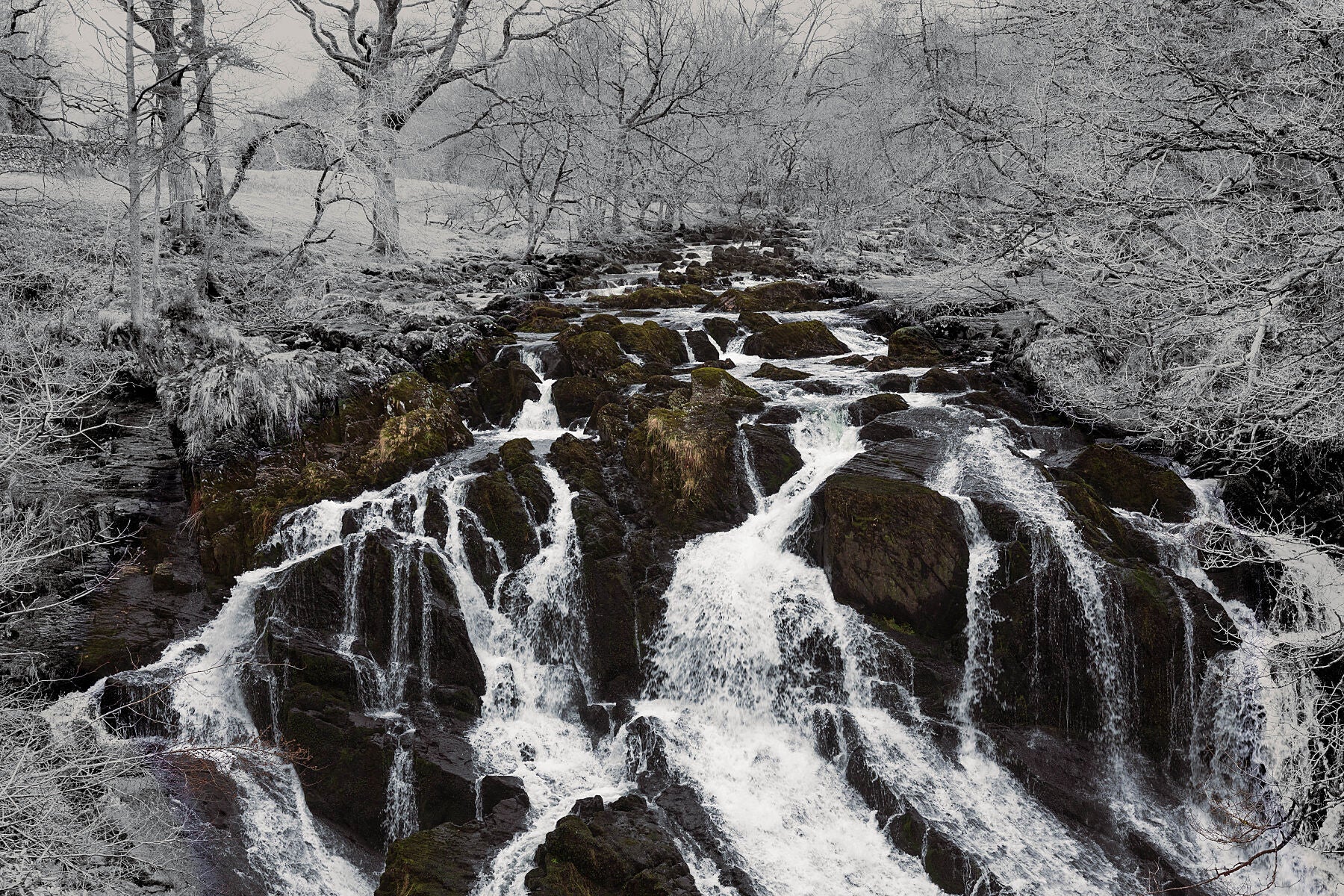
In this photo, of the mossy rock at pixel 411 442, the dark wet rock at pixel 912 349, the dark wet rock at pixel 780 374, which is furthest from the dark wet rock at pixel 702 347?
the mossy rock at pixel 411 442

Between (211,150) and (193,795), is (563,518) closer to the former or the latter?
(193,795)

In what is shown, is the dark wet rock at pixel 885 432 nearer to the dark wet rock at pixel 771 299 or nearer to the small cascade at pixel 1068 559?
the small cascade at pixel 1068 559

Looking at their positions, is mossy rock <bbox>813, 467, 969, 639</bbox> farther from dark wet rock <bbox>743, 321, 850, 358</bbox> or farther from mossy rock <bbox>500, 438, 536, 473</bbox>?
dark wet rock <bbox>743, 321, 850, 358</bbox>

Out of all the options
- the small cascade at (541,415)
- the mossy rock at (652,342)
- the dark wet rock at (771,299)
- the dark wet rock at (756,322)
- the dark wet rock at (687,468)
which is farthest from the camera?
the dark wet rock at (771,299)

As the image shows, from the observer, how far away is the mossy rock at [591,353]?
11930mm

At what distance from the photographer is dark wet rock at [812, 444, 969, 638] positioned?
802 centimetres

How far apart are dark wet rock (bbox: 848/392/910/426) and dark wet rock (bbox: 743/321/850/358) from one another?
2.71 m

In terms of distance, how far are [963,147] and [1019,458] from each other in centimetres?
470

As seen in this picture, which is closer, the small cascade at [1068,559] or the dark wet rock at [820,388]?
the small cascade at [1068,559]

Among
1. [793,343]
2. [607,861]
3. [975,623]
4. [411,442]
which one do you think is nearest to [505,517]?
[411,442]

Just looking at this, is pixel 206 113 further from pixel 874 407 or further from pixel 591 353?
pixel 874 407

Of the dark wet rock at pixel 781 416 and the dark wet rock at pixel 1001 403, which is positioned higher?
the dark wet rock at pixel 1001 403

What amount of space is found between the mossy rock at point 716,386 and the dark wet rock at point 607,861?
18.8 ft

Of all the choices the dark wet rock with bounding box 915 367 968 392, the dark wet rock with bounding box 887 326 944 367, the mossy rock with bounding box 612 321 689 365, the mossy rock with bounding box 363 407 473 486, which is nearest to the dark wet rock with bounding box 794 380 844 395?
the dark wet rock with bounding box 915 367 968 392
